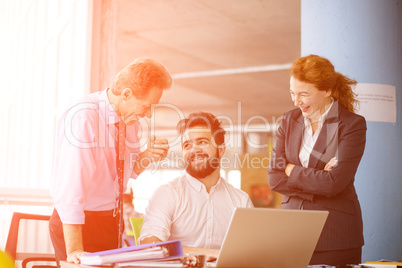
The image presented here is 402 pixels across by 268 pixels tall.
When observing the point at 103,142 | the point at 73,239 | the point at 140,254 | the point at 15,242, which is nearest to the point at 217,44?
the point at 15,242

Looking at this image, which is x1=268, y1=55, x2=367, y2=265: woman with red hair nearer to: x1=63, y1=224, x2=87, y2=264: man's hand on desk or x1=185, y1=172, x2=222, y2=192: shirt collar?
x1=185, y1=172, x2=222, y2=192: shirt collar

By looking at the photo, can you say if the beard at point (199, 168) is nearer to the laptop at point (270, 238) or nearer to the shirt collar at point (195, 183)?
the shirt collar at point (195, 183)

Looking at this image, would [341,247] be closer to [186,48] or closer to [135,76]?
[135,76]

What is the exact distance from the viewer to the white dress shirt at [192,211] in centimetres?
222

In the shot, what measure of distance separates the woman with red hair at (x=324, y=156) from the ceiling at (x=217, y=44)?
9.91 ft

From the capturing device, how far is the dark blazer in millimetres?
2377

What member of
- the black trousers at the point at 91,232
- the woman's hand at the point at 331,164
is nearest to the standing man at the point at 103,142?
the black trousers at the point at 91,232

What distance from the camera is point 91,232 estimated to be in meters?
2.10

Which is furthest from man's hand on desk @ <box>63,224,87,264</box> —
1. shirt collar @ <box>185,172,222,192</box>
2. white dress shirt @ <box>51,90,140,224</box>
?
shirt collar @ <box>185,172,222,192</box>

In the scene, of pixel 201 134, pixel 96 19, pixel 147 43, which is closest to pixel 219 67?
pixel 147 43

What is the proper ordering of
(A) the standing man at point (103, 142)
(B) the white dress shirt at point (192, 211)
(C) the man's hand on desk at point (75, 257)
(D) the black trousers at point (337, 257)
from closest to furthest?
(C) the man's hand on desk at point (75, 257) → (A) the standing man at point (103, 142) → (B) the white dress shirt at point (192, 211) → (D) the black trousers at point (337, 257)

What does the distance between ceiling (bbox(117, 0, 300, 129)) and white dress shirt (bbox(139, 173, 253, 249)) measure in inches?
121

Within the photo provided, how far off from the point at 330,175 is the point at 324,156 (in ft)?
0.52

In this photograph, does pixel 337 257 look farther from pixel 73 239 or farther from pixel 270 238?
pixel 73 239
